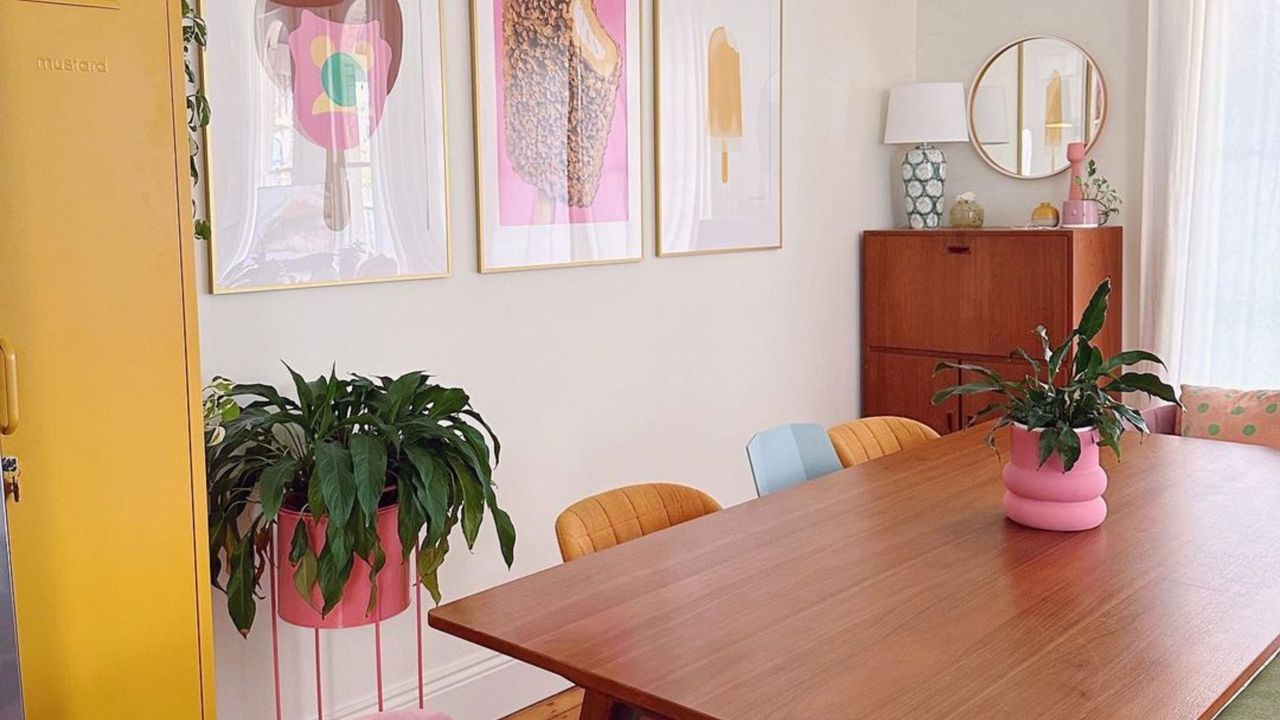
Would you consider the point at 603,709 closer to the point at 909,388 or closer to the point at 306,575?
the point at 306,575

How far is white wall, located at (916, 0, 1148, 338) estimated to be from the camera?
4.75 metres

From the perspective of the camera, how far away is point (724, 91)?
172 inches

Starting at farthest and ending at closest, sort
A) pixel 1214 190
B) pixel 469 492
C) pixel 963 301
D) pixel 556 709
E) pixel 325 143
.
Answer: pixel 963 301
pixel 1214 190
pixel 556 709
pixel 325 143
pixel 469 492

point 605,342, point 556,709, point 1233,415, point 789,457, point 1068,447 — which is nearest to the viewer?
point 1068,447

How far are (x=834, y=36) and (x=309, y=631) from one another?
297 cm

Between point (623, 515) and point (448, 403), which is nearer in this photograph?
point (623, 515)

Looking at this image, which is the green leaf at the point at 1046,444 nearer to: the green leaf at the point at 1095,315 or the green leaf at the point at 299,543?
the green leaf at the point at 1095,315

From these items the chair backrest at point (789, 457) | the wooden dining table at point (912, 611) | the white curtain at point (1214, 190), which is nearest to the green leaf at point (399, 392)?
the wooden dining table at point (912, 611)

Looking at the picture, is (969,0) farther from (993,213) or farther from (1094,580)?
(1094,580)

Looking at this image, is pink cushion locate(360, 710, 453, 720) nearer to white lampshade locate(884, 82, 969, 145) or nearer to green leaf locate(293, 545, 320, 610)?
green leaf locate(293, 545, 320, 610)

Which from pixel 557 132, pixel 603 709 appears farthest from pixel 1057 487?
pixel 557 132

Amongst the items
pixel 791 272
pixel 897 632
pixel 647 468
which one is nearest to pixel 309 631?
pixel 647 468

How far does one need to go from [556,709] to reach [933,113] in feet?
8.65

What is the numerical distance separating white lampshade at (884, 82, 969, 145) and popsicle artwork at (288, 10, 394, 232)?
237 centimetres
